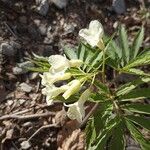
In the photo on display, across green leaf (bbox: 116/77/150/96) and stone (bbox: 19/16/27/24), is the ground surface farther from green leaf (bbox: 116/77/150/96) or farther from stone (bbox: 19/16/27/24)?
green leaf (bbox: 116/77/150/96)

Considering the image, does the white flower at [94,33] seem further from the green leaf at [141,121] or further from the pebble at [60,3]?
the pebble at [60,3]

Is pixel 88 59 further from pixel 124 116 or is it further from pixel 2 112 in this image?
pixel 2 112

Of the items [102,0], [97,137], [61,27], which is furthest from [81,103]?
[102,0]

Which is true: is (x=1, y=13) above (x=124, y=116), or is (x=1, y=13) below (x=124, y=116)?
above

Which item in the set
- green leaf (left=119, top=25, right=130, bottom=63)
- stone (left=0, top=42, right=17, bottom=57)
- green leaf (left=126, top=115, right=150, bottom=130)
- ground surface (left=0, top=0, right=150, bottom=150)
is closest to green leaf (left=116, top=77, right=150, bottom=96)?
green leaf (left=126, top=115, right=150, bottom=130)

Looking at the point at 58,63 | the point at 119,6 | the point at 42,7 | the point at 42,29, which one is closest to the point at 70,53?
the point at 58,63

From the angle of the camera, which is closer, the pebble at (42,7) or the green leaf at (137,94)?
the green leaf at (137,94)

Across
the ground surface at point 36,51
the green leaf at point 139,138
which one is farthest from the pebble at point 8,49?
the green leaf at point 139,138
